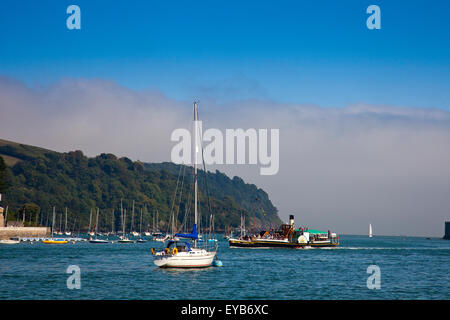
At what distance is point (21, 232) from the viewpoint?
593ft

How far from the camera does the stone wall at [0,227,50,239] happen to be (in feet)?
567

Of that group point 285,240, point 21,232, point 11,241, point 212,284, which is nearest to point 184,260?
point 212,284

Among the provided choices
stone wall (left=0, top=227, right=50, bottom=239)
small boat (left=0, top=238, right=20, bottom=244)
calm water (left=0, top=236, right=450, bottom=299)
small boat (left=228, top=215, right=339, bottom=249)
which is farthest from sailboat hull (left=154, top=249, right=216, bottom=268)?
stone wall (left=0, top=227, right=50, bottom=239)

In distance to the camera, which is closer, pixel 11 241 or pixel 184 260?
pixel 184 260

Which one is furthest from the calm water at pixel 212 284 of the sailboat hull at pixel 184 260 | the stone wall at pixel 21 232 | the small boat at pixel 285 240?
the stone wall at pixel 21 232

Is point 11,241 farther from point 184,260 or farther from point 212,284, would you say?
point 212,284

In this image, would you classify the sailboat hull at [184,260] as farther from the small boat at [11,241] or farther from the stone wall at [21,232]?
the stone wall at [21,232]

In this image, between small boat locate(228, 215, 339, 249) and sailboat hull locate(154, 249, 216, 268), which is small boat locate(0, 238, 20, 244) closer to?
small boat locate(228, 215, 339, 249)

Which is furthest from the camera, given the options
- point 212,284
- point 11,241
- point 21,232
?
point 21,232

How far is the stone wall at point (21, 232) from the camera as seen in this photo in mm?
172750

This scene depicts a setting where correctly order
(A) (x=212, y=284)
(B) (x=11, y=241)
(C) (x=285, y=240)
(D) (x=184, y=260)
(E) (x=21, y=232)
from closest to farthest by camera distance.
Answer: (A) (x=212, y=284) → (D) (x=184, y=260) → (C) (x=285, y=240) → (B) (x=11, y=241) → (E) (x=21, y=232)

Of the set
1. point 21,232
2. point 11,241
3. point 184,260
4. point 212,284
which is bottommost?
point 11,241
